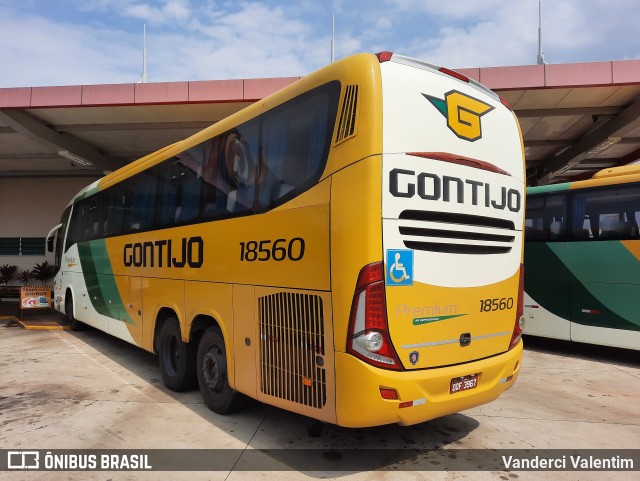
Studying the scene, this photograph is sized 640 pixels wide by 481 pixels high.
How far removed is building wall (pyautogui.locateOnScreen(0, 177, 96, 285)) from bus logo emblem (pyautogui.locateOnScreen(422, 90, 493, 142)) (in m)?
19.7

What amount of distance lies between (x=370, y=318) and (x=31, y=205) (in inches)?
840

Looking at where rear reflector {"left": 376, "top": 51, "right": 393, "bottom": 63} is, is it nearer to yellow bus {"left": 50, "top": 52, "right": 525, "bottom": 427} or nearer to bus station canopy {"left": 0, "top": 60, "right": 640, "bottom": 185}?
yellow bus {"left": 50, "top": 52, "right": 525, "bottom": 427}

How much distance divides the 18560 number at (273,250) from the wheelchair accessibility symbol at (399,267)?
0.80 metres

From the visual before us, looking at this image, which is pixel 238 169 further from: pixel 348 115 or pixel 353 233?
pixel 353 233

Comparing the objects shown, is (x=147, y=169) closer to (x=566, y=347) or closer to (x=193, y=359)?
A: (x=193, y=359)

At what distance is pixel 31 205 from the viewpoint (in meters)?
19.9

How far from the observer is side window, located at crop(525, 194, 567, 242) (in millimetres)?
8414

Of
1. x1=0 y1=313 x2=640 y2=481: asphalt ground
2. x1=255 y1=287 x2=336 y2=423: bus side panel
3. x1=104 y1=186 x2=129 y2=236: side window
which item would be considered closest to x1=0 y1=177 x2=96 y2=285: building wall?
x1=104 y1=186 x2=129 y2=236: side window

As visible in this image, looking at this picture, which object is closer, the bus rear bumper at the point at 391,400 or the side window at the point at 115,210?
the bus rear bumper at the point at 391,400

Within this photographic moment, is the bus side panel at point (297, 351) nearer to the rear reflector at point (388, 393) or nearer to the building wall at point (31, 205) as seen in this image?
the rear reflector at point (388, 393)

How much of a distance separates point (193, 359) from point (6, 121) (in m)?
10.7

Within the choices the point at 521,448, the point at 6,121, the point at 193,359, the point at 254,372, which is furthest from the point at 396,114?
the point at 6,121

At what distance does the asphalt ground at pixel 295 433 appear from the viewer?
3828mm

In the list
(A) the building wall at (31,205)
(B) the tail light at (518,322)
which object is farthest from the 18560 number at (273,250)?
(A) the building wall at (31,205)
